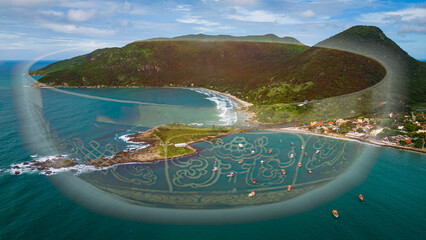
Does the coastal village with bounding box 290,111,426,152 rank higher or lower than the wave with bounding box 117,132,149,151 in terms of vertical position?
higher

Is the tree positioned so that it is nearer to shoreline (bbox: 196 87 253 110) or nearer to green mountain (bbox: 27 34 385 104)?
green mountain (bbox: 27 34 385 104)

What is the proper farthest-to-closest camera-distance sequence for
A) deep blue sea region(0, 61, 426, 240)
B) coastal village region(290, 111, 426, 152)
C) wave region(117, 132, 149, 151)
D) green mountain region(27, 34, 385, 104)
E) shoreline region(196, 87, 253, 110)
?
shoreline region(196, 87, 253, 110), green mountain region(27, 34, 385, 104), coastal village region(290, 111, 426, 152), wave region(117, 132, 149, 151), deep blue sea region(0, 61, 426, 240)

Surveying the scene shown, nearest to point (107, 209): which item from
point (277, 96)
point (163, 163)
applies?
point (163, 163)

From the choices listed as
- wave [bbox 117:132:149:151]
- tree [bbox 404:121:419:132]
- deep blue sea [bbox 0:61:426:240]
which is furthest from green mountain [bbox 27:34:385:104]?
wave [bbox 117:132:149:151]

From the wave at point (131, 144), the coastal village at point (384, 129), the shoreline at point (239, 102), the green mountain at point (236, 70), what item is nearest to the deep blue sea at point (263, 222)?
the coastal village at point (384, 129)

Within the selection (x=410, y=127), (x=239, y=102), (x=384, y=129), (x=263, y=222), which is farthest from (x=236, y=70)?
(x=263, y=222)

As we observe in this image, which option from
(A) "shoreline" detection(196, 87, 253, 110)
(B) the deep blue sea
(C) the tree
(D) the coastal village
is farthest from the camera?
(A) "shoreline" detection(196, 87, 253, 110)

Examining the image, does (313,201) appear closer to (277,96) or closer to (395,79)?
(277,96)
